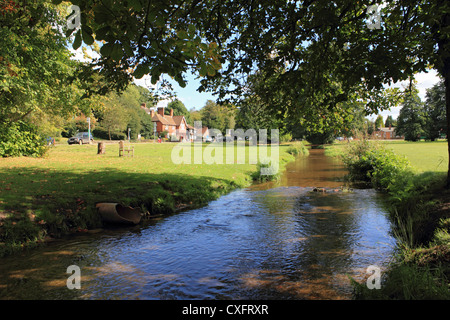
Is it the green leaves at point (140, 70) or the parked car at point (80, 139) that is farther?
the parked car at point (80, 139)

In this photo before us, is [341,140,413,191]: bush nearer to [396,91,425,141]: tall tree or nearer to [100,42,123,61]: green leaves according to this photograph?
[100,42,123,61]: green leaves

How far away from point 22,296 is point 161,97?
907 cm

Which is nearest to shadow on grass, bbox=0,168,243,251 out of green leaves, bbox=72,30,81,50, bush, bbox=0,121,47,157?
green leaves, bbox=72,30,81,50

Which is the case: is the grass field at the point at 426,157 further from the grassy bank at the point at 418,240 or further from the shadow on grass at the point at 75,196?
the shadow on grass at the point at 75,196

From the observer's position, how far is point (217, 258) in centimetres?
690

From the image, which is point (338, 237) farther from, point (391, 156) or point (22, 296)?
point (391, 156)

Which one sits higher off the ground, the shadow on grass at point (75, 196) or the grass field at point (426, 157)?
the grass field at point (426, 157)

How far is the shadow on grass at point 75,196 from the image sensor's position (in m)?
7.85

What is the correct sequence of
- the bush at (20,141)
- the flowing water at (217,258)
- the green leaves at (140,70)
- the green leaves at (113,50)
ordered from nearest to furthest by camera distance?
the green leaves at (113,50), the green leaves at (140,70), the flowing water at (217,258), the bush at (20,141)

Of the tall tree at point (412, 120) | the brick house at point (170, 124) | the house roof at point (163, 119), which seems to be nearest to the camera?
the tall tree at point (412, 120)

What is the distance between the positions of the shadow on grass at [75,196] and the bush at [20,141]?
6009 millimetres

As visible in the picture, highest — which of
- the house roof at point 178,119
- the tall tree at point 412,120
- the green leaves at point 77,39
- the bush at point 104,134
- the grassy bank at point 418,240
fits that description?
the house roof at point 178,119

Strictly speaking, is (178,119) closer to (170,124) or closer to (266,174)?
(170,124)

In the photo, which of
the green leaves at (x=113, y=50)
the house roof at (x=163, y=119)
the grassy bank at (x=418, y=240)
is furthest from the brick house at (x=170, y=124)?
the green leaves at (x=113, y=50)
